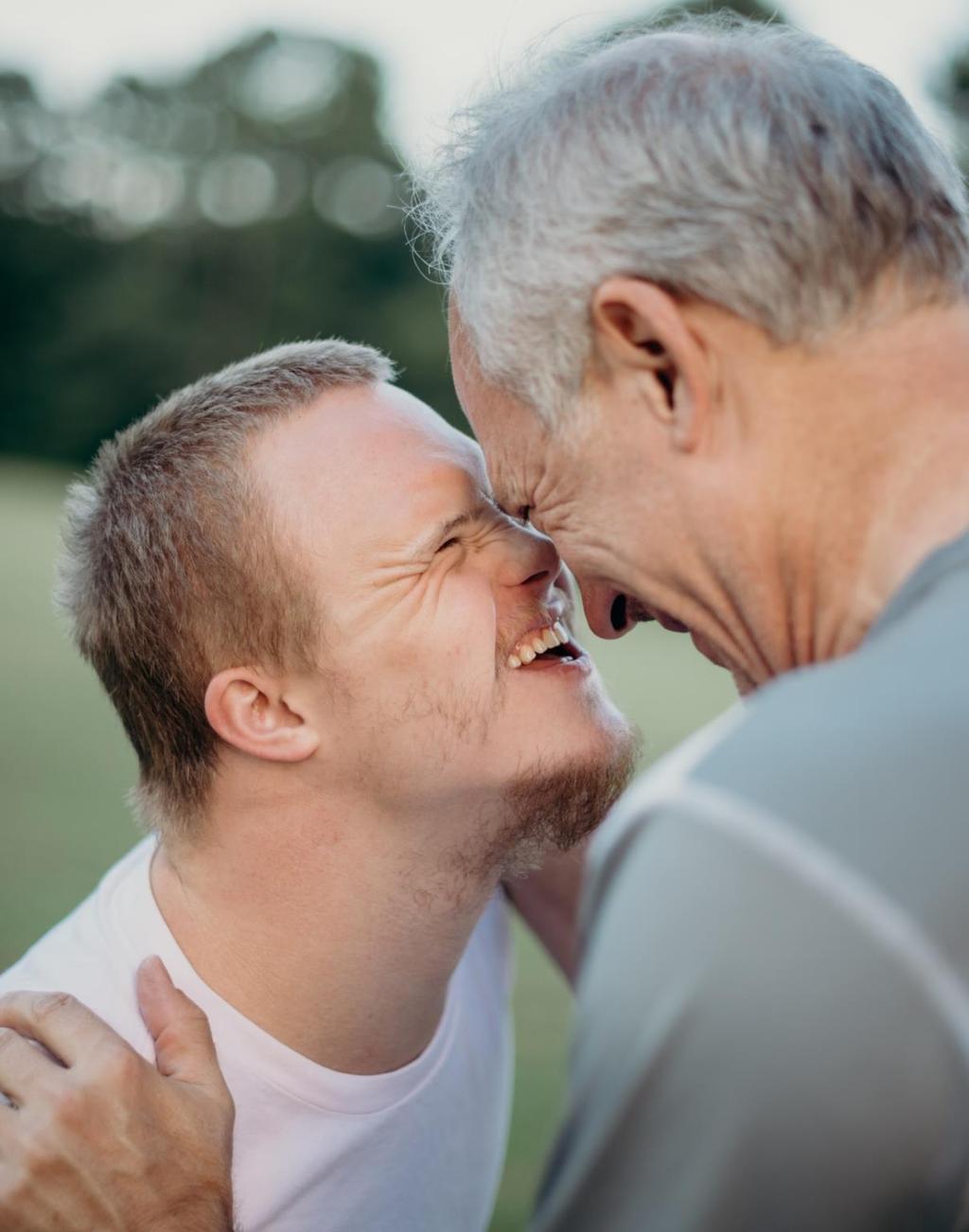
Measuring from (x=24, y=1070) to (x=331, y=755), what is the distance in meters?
0.88

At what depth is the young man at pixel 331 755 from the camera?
2.91 m

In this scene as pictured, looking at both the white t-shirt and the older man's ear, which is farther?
the white t-shirt

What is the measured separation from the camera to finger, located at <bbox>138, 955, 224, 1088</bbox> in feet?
8.78

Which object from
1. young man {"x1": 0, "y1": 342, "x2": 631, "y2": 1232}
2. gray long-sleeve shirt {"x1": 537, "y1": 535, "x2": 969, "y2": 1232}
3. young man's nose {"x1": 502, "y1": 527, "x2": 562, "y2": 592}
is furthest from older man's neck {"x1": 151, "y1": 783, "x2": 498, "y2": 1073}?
gray long-sleeve shirt {"x1": 537, "y1": 535, "x2": 969, "y2": 1232}

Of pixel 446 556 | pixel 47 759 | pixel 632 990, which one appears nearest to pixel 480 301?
pixel 446 556

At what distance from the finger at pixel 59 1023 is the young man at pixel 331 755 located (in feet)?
0.44

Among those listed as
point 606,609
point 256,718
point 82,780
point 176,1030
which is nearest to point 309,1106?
point 176,1030

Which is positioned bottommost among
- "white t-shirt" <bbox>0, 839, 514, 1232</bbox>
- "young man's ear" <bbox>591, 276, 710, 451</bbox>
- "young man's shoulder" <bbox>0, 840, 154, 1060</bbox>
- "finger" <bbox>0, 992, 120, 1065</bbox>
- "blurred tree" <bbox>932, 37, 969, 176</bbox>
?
"blurred tree" <bbox>932, 37, 969, 176</bbox>

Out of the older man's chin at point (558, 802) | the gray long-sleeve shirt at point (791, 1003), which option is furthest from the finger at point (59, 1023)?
the gray long-sleeve shirt at point (791, 1003)

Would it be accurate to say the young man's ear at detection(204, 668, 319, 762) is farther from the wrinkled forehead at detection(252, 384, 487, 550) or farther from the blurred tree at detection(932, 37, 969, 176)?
the blurred tree at detection(932, 37, 969, 176)

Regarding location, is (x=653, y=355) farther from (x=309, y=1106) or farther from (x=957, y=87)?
(x=957, y=87)

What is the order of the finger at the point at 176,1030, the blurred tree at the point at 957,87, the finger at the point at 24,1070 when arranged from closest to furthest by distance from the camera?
the finger at the point at 24,1070
the finger at the point at 176,1030
the blurred tree at the point at 957,87

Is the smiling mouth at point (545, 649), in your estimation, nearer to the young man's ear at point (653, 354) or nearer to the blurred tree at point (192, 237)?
the young man's ear at point (653, 354)

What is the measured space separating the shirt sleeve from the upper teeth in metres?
1.60
